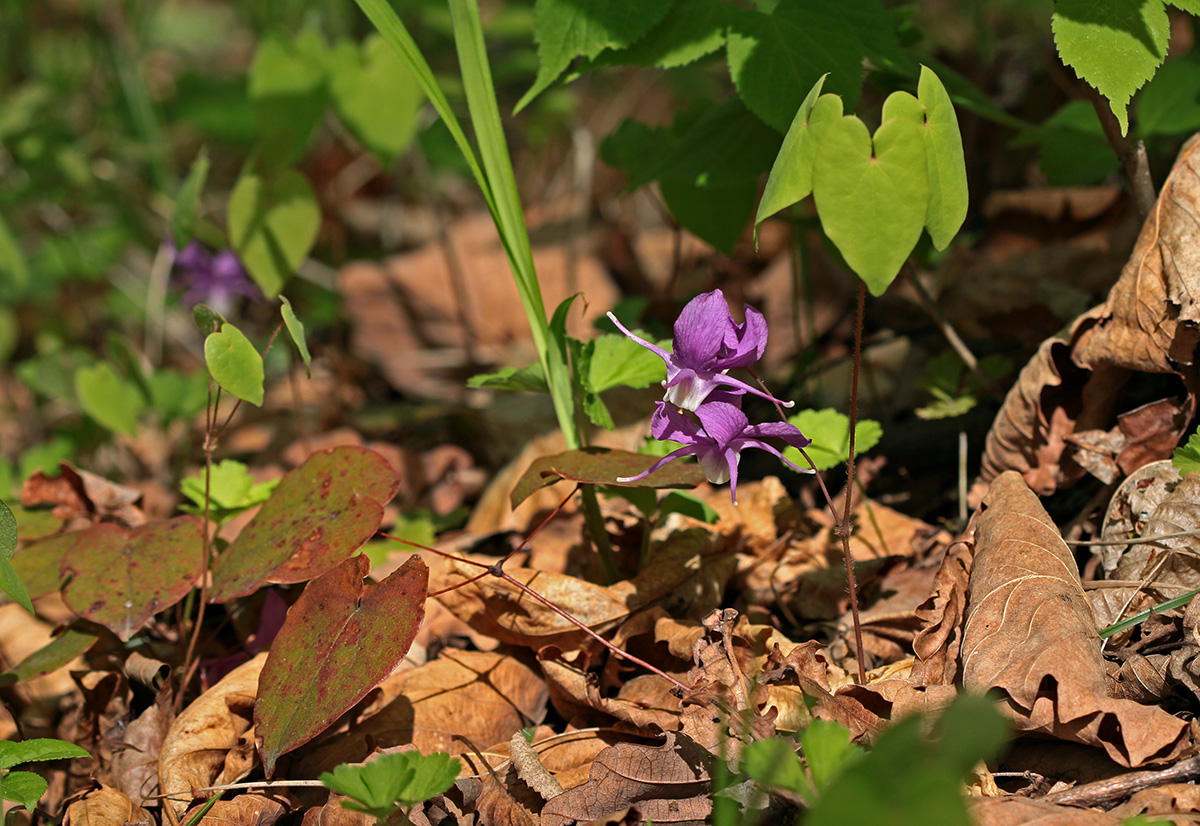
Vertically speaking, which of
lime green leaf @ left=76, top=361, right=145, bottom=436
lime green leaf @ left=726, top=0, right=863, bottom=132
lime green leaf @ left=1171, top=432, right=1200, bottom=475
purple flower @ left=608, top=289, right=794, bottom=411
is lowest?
lime green leaf @ left=76, top=361, right=145, bottom=436

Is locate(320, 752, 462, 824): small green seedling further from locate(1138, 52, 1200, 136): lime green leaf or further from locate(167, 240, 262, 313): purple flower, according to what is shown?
locate(167, 240, 262, 313): purple flower

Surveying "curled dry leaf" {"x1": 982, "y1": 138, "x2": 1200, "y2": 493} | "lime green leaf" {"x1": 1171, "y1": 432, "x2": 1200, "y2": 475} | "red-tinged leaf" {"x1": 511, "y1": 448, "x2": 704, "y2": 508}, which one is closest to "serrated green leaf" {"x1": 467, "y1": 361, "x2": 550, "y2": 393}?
"red-tinged leaf" {"x1": 511, "y1": 448, "x2": 704, "y2": 508}

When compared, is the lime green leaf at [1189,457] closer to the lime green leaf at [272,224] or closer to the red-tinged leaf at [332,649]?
the red-tinged leaf at [332,649]

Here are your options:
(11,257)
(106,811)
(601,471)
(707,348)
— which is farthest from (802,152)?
(11,257)

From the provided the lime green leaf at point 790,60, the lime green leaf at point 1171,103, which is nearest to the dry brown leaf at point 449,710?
the lime green leaf at point 790,60

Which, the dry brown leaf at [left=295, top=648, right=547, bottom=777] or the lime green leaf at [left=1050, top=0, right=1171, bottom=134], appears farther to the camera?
the dry brown leaf at [left=295, top=648, right=547, bottom=777]

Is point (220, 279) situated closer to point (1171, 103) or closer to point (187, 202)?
point (187, 202)
